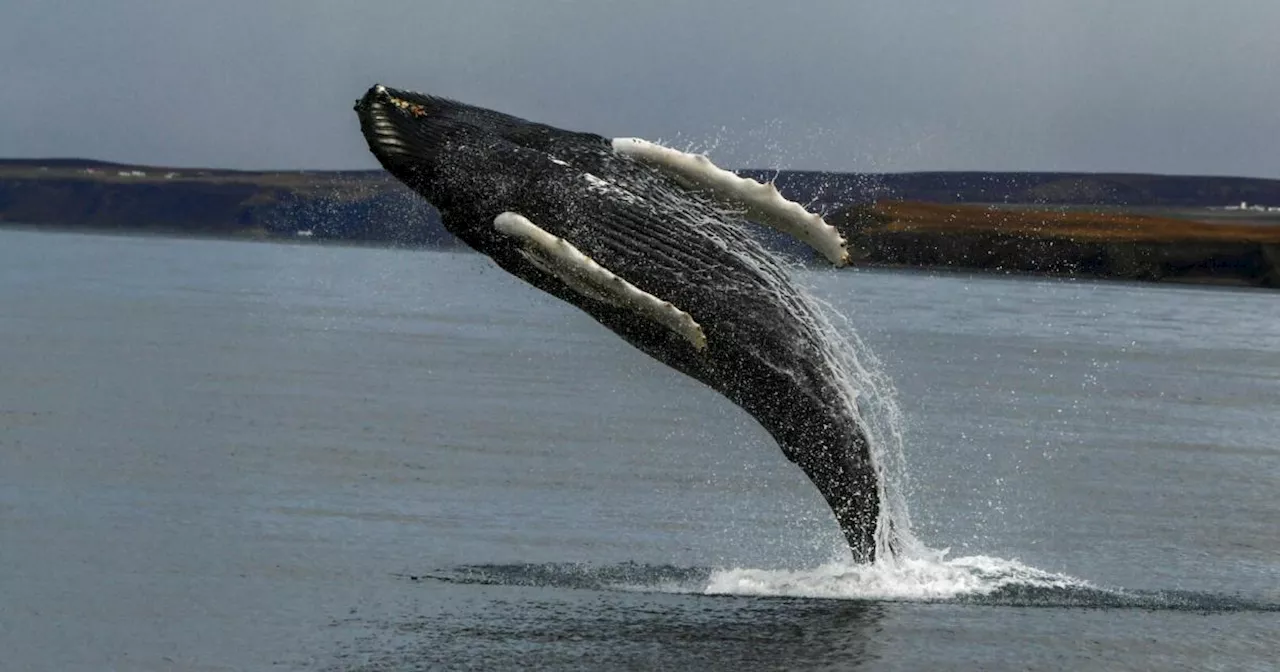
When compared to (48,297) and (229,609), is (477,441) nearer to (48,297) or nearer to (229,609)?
(229,609)

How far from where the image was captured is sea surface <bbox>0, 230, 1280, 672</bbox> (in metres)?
10.0

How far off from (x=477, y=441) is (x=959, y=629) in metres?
8.91

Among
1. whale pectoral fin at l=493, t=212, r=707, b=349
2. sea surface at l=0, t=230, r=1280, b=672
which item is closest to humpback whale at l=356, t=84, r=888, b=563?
whale pectoral fin at l=493, t=212, r=707, b=349

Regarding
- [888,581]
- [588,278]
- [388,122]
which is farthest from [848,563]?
[388,122]

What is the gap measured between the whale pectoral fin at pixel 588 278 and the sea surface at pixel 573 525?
66.1 inches

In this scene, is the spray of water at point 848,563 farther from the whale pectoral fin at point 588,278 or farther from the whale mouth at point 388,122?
the whale mouth at point 388,122

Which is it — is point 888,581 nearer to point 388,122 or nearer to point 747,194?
point 747,194

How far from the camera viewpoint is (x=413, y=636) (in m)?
9.88

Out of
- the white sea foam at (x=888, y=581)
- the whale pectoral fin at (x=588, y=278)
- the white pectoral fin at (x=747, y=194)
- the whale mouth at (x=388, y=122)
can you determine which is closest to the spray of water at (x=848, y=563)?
the white sea foam at (x=888, y=581)

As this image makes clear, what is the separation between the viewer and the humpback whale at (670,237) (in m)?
10.9

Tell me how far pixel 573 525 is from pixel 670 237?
3383 mm

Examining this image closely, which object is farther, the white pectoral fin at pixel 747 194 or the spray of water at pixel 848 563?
the spray of water at pixel 848 563

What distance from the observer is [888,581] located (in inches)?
456

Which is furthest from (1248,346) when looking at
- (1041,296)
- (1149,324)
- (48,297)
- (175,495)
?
(1041,296)
